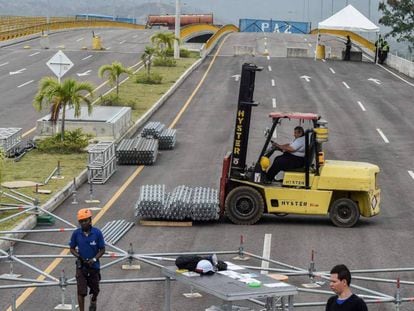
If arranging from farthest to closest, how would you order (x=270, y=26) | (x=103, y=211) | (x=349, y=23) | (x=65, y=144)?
(x=270, y=26), (x=349, y=23), (x=65, y=144), (x=103, y=211)

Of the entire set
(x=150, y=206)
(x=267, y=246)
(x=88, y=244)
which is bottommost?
(x=267, y=246)

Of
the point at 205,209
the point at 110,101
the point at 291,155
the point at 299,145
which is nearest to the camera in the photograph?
the point at 299,145

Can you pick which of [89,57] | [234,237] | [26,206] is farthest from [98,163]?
[89,57]

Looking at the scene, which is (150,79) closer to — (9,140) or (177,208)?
(9,140)

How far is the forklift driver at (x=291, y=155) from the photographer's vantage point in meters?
20.0

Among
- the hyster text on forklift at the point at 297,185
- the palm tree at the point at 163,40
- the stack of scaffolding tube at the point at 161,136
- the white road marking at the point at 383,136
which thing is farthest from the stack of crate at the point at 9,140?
the palm tree at the point at 163,40

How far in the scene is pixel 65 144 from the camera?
29.6 meters

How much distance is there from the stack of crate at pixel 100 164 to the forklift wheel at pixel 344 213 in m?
6.93

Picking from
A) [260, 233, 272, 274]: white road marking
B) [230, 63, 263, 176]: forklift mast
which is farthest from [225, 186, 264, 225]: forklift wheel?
[260, 233, 272, 274]: white road marking

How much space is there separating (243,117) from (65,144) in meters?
10.5

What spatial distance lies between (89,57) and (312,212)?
44.2m

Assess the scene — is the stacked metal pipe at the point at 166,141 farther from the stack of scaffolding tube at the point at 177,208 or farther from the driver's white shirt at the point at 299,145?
the driver's white shirt at the point at 299,145

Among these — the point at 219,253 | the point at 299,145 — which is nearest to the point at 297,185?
the point at 299,145

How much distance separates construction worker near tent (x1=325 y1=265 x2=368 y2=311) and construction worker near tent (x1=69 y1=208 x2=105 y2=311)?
497 centimetres
